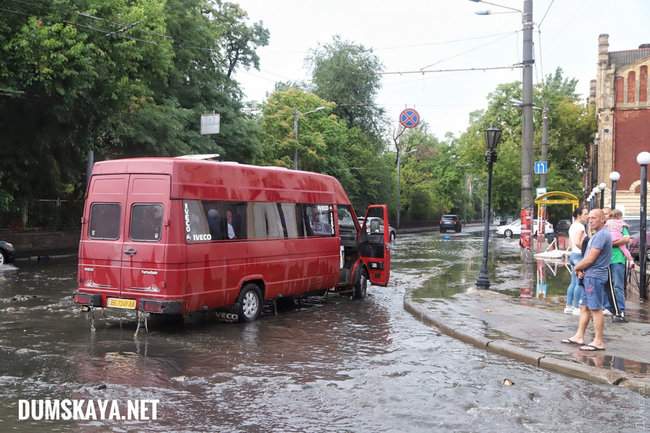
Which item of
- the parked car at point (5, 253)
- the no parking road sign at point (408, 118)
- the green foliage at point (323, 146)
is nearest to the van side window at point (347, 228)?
the parked car at point (5, 253)

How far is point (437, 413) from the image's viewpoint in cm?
633

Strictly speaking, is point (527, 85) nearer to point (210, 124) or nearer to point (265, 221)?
point (265, 221)

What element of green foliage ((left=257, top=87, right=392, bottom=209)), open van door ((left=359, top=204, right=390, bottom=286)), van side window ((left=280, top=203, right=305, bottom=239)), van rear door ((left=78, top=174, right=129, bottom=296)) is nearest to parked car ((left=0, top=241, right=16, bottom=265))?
van rear door ((left=78, top=174, right=129, bottom=296))

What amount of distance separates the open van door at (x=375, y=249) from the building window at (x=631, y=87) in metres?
38.8

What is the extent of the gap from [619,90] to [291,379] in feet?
154

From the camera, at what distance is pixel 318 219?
540 inches

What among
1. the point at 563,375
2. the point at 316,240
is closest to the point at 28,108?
the point at 316,240

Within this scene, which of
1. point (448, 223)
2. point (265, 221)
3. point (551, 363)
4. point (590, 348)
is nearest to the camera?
point (551, 363)

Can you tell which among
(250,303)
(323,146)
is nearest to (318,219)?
(250,303)

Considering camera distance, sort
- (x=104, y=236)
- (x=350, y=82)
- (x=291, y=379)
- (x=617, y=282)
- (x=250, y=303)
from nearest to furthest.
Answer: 1. (x=291, y=379)
2. (x=104, y=236)
3. (x=250, y=303)
4. (x=617, y=282)
5. (x=350, y=82)

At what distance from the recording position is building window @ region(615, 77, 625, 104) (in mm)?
47594

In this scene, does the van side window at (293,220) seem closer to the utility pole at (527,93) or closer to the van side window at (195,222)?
the van side window at (195,222)

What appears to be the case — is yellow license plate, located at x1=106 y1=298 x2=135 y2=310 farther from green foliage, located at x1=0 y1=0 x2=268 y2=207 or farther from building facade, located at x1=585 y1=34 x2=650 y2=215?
building facade, located at x1=585 y1=34 x2=650 y2=215

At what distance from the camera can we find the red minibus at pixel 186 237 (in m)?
9.91
